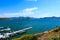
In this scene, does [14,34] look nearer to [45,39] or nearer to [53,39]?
[45,39]

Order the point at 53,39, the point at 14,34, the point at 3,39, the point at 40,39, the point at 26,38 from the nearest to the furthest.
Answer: the point at 53,39, the point at 26,38, the point at 40,39, the point at 3,39, the point at 14,34

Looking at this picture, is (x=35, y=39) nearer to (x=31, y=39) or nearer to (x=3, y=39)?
(x=31, y=39)

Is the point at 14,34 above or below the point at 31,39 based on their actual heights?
below

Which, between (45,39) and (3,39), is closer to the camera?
(45,39)

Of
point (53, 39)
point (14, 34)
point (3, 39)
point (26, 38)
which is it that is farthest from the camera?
point (14, 34)

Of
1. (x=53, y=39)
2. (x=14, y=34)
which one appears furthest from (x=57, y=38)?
(x=14, y=34)

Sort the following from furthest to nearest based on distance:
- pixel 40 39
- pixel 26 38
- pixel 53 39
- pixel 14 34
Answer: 1. pixel 14 34
2. pixel 40 39
3. pixel 26 38
4. pixel 53 39

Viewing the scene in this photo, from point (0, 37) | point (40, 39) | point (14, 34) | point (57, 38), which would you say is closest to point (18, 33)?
point (14, 34)

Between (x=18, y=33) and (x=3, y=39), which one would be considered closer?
(x=3, y=39)

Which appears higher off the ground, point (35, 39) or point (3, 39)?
point (35, 39)
